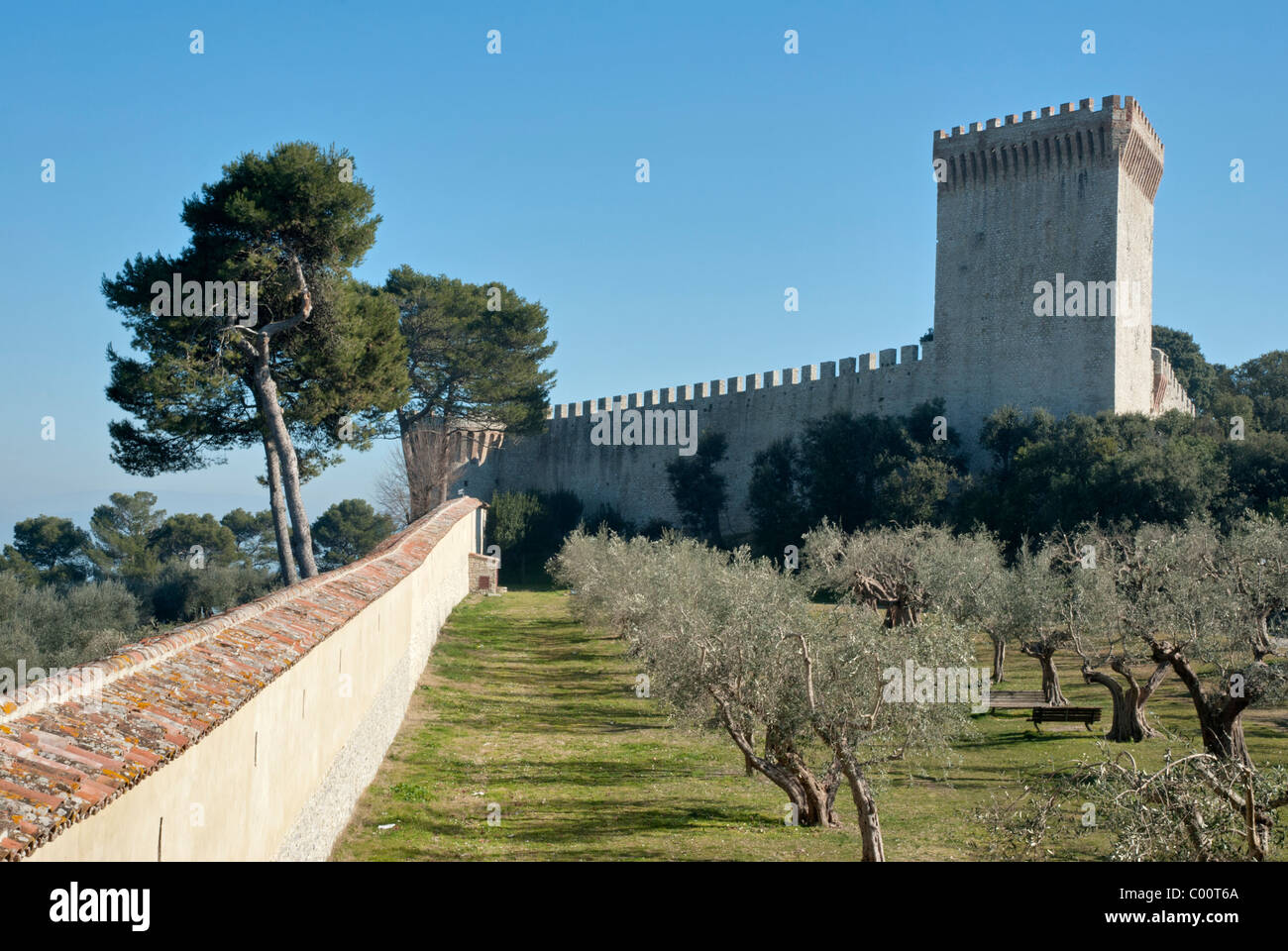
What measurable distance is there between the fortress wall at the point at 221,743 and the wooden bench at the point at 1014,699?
8.44 m

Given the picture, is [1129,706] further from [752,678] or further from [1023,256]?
[1023,256]

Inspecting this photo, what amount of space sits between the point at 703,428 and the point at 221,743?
32533mm

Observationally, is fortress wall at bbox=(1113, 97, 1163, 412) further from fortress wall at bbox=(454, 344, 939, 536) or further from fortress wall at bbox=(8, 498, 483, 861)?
fortress wall at bbox=(8, 498, 483, 861)

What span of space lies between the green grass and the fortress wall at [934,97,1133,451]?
43.8ft

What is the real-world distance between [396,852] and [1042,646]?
A: 10.1m

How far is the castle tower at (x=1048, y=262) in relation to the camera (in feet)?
92.5

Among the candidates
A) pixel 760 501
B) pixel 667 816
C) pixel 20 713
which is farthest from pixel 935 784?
pixel 760 501

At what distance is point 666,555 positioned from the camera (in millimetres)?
20844

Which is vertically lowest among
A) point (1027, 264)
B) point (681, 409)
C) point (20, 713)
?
point (20, 713)

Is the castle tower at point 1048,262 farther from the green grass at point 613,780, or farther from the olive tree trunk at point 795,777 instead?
the olive tree trunk at point 795,777

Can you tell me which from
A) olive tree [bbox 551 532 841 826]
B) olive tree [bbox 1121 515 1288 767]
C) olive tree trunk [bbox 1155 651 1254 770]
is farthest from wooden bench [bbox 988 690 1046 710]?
olive tree [bbox 551 532 841 826]

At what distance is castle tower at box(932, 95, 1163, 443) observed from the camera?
2820 centimetres
